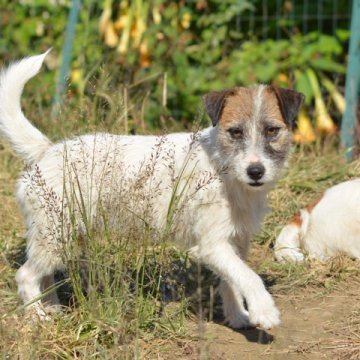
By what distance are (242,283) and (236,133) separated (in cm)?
86

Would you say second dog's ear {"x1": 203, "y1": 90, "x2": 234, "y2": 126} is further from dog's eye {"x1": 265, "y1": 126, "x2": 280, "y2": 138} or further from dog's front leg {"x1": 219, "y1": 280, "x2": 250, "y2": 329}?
dog's front leg {"x1": 219, "y1": 280, "x2": 250, "y2": 329}

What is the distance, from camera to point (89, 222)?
15.9 ft

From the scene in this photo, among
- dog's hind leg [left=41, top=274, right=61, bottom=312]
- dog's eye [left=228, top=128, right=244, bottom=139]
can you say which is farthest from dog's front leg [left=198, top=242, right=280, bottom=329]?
dog's hind leg [left=41, top=274, right=61, bottom=312]

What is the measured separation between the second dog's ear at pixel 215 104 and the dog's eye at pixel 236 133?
14 centimetres

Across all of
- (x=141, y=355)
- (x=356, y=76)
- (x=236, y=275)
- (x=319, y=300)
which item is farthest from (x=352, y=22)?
(x=141, y=355)

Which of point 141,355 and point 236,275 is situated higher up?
point 236,275

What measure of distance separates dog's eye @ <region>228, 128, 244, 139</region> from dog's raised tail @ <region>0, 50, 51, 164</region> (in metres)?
1.21

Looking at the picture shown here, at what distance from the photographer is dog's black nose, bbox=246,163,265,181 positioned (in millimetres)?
4750

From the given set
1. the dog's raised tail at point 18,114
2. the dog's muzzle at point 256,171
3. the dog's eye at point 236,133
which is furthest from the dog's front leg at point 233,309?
the dog's raised tail at point 18,114

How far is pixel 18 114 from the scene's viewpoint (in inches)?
210

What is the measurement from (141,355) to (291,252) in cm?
198

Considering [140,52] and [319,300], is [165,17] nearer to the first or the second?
[140,52]

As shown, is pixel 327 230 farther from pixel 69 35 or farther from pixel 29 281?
pixel 69 35

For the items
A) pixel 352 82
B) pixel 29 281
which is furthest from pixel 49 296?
pixel 352 82
